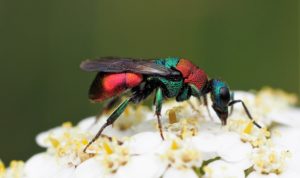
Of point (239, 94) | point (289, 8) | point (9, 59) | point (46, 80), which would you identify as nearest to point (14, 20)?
point (9, 59)

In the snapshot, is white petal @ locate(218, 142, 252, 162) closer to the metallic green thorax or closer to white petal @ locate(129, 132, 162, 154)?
white petal @ locate(129, 132, 162, 154)

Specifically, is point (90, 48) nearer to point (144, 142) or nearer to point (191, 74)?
point (191, 74)

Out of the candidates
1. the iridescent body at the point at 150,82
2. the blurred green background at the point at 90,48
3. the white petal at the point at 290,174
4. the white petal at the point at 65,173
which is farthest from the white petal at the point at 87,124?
the blurred green background at the point at 90,48

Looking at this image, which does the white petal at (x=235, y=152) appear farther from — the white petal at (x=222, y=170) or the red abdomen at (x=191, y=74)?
the red abdomen at (x=191, y=74)

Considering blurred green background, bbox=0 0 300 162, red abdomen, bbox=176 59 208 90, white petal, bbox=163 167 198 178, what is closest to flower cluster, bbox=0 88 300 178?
white petal, bbox=163 167 198 178

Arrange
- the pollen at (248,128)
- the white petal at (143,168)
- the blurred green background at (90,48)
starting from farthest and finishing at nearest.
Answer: the blurred green background at (90,48), the pollen at (248,128), the white petal at (143,168)

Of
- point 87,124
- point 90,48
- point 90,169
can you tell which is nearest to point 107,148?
point 90,169

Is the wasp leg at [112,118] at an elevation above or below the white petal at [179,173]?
above
